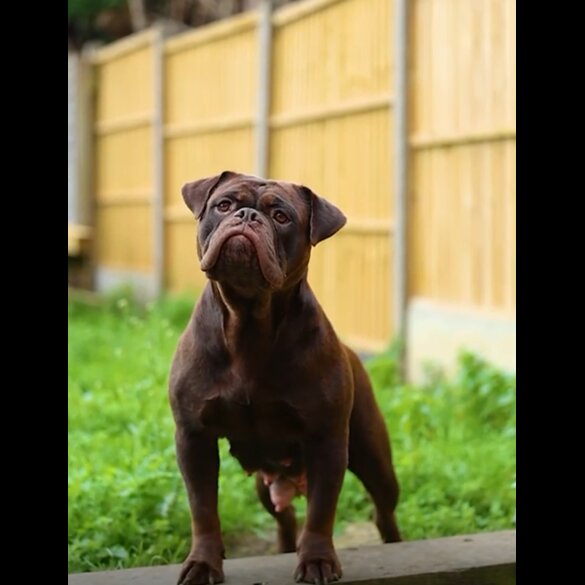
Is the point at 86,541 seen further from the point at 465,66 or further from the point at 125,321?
the point at 125,321

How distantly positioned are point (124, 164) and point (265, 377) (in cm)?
1294

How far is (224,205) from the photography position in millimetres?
2869

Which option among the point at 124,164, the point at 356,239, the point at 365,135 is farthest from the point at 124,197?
the point at 365,135

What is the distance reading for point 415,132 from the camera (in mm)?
8617

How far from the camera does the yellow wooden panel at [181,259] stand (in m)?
13.0

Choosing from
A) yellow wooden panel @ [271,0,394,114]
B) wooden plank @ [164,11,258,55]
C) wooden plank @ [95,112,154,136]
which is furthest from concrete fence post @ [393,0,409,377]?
wooden plank @ [95,112,154,136]

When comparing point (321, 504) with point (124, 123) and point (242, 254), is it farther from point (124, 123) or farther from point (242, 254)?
point (124, 123)

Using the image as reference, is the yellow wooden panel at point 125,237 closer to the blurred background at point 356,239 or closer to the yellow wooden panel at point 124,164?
the blurred background at point 356,239

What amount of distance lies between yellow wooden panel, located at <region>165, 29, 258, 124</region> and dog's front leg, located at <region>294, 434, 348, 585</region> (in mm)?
8798

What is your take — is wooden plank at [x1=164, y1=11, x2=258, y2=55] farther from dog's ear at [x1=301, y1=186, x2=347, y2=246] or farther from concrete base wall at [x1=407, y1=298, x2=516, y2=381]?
dog's ear at [x1=301, y1=186, x2=347, y2=246]

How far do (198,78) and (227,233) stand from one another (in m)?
10.8

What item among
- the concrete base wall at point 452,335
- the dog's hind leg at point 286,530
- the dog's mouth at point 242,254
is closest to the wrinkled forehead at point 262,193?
the dog's mouth at point 242,254

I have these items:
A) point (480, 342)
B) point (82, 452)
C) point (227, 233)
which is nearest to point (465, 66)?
point (480, 342)
